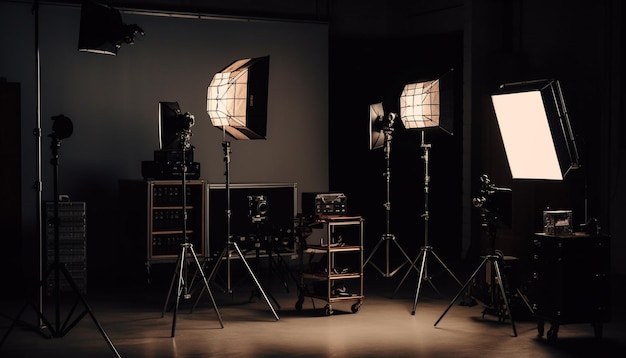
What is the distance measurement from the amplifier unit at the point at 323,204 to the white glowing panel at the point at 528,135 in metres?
1.56

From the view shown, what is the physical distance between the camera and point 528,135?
22.5 feet

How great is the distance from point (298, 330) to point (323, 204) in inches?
54.1

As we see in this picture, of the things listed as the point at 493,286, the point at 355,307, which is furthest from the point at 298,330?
the point at 493,286

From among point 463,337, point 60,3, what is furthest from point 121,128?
point 463,337

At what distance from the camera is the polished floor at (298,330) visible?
6.01 metres

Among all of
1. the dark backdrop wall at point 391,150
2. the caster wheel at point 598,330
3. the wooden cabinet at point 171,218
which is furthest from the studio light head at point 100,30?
the dark backdrop wall at point 391,150

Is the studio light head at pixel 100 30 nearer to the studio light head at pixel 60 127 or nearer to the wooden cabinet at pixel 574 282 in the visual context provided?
the studio light head at pixel 60 127

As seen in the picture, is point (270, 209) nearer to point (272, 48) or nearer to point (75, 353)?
point (272, 48)

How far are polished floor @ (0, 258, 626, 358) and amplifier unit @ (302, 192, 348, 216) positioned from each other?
848 mm

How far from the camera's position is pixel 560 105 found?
21.4ft

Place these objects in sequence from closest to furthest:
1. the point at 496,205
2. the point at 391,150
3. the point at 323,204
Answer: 1. the point at 496,205
2. the point at 323,204
3. the point at 391,150

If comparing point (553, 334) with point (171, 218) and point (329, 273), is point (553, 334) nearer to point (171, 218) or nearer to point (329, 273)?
point (329, 273)

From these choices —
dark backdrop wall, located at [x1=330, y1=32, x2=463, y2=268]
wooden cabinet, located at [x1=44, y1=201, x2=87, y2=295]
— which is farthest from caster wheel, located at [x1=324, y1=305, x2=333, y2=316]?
dark backdrop wall, located at [x1=330, y1=32, x2=463, y2=268]

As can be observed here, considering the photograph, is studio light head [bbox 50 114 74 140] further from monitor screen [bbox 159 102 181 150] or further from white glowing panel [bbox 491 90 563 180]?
white glowing panel [bbox 491 90 563 180]
